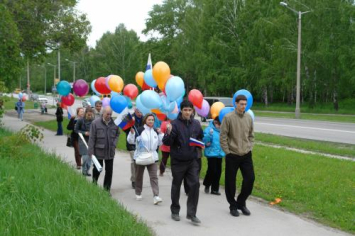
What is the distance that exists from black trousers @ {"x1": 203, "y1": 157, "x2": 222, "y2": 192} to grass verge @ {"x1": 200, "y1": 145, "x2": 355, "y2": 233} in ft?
2.37

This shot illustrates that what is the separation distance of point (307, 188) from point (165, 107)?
294cm

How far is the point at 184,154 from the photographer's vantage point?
17.9 ft

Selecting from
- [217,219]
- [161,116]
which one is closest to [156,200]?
[217,219]

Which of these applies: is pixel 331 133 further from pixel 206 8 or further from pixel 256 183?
pixel 206 8

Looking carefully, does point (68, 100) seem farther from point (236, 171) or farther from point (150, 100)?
point (236, 171)

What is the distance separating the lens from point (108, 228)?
410cm

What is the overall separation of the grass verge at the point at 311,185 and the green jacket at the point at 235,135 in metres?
1.38

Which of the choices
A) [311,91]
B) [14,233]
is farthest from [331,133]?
[311,91]

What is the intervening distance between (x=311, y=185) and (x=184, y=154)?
3.01 metres

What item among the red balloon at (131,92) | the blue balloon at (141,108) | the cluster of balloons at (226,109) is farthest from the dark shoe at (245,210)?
the red balloon at (131,92)

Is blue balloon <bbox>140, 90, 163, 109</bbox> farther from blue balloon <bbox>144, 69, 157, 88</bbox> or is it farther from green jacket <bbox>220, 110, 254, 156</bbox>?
green jacket <bbox>220, 110, 254, 156</bbox>

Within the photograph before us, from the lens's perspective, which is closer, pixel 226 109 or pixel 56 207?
pixel 56 207

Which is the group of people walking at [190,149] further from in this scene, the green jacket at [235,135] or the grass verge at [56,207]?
the grass verge at [56,207]

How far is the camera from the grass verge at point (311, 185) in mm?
5797
